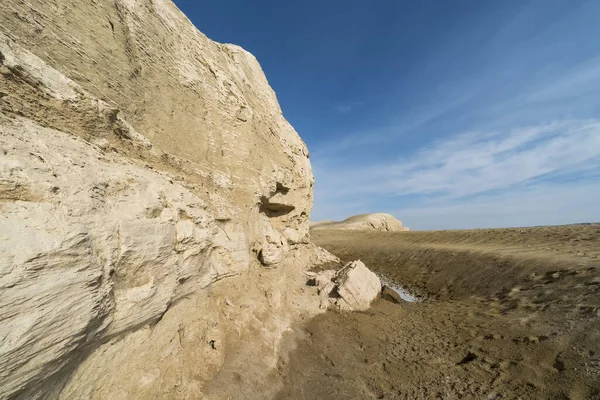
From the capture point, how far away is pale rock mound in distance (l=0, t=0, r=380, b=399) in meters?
2.40

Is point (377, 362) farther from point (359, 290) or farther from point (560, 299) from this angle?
point (560, 299)

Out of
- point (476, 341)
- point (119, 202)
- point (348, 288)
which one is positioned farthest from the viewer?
point (348, 288)

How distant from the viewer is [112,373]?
3244 millimetres

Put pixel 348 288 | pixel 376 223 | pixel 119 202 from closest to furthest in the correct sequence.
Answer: pixel 119 202
pixel 348 288
pixel 376 223

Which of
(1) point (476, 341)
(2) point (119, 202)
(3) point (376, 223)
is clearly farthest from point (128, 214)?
(3) point (376, 223)

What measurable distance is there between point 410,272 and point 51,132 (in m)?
→ 15.5

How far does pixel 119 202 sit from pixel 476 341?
7.95 metres

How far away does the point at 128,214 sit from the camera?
3402mm

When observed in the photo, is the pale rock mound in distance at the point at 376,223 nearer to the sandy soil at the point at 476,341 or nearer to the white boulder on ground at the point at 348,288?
the sandy soil at the point at 476,341

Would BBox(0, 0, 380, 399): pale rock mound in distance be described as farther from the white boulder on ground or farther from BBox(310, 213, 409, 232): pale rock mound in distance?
BBox(310, 213, 409, 232): pale rock mound in distance

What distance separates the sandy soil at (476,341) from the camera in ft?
16.0

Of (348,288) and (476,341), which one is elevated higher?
(348,288)

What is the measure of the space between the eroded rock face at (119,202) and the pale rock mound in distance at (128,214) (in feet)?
0.05

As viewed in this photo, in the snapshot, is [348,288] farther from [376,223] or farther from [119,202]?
[376,223]
